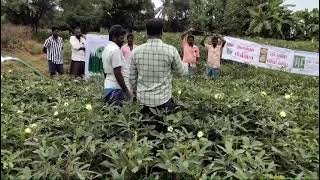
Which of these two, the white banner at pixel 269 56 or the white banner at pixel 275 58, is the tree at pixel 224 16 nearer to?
the white banner at pixel 269 56

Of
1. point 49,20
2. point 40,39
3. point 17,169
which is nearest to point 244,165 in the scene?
point 17,169

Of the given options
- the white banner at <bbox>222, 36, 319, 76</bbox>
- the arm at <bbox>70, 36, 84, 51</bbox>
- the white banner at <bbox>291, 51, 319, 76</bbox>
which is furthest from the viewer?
the white banner at <bbox>222, 36, 319, 76</bbox>

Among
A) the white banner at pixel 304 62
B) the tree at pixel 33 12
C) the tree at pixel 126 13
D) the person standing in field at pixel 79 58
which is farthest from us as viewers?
the tree at pixel 126 13

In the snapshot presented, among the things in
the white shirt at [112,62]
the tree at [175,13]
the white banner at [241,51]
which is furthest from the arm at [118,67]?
the tree at [175,13]

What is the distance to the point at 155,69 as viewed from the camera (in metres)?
4.93

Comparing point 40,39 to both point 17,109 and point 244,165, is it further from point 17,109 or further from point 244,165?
point 244,165

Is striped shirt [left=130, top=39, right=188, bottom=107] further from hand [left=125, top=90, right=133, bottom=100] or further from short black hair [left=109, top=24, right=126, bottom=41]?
short black hair [left=109, top=24, right=126, bottom=41]

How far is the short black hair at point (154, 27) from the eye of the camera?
4.83 meters

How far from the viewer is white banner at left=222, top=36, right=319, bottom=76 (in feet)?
41.2

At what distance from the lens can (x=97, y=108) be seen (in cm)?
523

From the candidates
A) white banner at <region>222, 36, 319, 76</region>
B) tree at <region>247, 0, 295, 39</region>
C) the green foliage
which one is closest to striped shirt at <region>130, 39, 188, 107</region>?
the green foliage

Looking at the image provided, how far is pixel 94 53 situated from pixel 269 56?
183 inches

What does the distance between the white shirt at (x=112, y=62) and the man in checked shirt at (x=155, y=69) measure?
48cm

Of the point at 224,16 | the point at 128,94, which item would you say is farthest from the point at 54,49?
the point at 224,16
